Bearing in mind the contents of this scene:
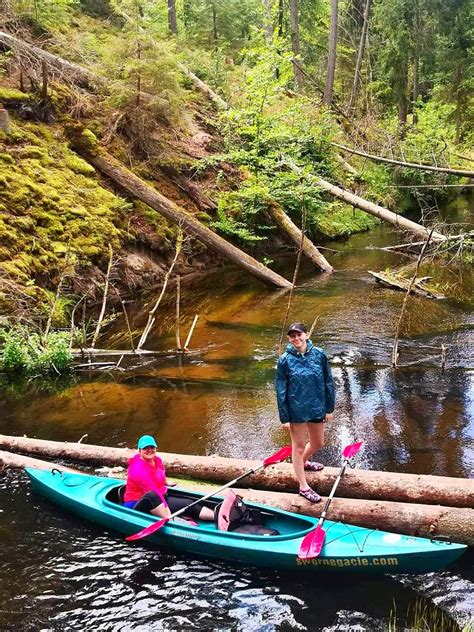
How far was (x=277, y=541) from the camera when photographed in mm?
5039

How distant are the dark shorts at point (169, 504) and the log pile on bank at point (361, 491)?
55 cm

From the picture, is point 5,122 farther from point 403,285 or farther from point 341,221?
point 341,221

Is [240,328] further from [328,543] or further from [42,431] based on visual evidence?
[328,543]

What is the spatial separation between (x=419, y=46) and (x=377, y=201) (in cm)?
955

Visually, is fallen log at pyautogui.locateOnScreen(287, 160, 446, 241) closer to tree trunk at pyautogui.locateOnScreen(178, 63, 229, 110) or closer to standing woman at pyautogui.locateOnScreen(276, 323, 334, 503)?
tree trunk at pyautogui.locateOnScreen(178, 63, 229, 110)

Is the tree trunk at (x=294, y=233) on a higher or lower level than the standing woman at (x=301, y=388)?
higher

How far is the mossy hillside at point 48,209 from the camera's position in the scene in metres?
12.5

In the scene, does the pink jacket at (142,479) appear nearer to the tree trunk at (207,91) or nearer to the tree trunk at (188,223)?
the tree trunk at (188,223)

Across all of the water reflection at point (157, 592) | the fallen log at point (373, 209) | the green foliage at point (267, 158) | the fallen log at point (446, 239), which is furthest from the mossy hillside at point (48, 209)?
the fallen log at point (446, 239)

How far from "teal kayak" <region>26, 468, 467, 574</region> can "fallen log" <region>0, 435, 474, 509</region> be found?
0.62 meters

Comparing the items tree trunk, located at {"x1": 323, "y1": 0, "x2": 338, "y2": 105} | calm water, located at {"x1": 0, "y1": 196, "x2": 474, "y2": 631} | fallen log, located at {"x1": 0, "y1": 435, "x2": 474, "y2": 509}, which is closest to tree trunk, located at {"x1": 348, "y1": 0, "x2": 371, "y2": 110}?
tree trunk, located at {"x1": 323, "y1": 0, "x2": 338, "y2": 105}

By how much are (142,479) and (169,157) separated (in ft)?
48.4

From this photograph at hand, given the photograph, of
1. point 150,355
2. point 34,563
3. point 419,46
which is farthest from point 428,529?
point 419,46

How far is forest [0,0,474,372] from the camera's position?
42.1 ft
